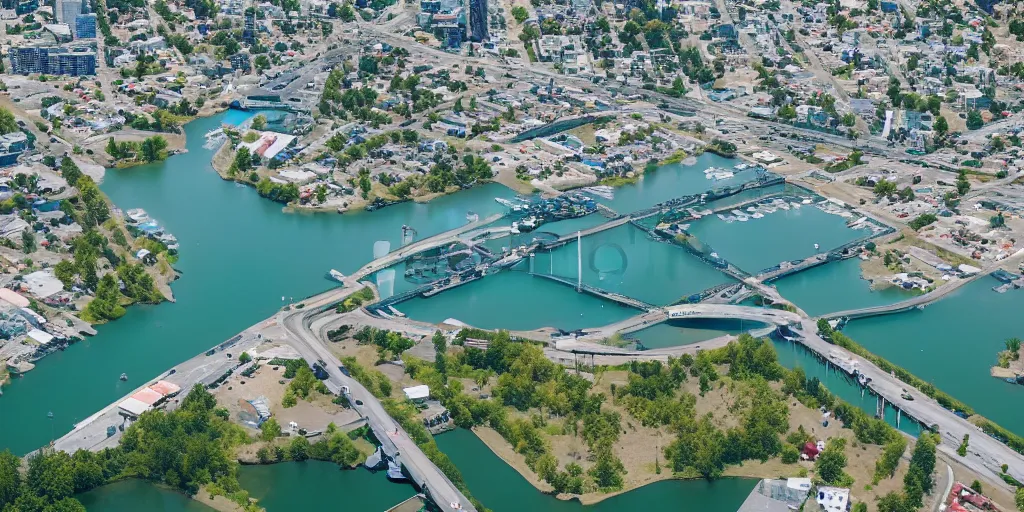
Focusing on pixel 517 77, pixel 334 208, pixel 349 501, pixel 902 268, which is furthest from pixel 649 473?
pixel 517 77

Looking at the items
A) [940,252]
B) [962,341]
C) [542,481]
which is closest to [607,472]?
[542,481]

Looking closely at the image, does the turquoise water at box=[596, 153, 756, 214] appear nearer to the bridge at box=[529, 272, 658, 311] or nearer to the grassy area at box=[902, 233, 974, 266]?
the bridge at box=[529, 272, 658, 311]

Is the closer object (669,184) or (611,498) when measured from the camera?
(611,498)

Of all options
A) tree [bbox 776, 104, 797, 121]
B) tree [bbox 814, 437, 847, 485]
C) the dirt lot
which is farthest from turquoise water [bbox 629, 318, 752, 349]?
tree [bbox 776, 104, 797, 121]

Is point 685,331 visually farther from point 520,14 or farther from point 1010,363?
point 520,14

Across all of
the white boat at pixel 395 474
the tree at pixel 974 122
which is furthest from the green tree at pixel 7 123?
the tree at pixel 974 122

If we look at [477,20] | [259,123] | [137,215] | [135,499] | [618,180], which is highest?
[477,20]

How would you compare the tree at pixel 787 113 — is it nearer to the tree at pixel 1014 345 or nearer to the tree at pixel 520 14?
the tree at pixel 520 14
